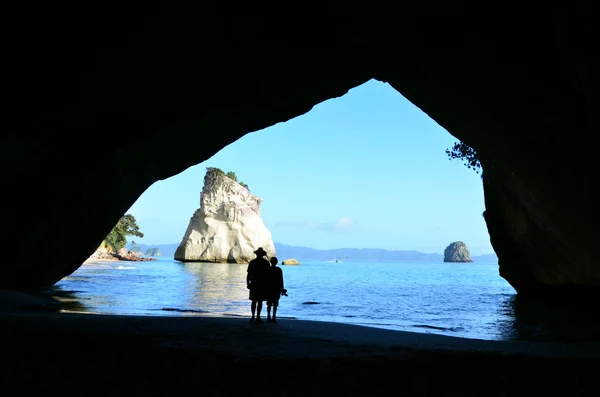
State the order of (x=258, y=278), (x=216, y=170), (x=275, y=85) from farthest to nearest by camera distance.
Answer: (x=216, y=170), (x=275, y=85), (x=258, y=278)

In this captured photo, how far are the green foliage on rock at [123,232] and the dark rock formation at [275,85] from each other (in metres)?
78.1

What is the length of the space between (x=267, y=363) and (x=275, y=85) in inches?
347

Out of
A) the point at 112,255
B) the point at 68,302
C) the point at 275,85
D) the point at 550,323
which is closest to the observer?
the point at 275,85

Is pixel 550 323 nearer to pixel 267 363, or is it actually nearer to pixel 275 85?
pixel 275 85

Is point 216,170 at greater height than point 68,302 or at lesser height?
greater

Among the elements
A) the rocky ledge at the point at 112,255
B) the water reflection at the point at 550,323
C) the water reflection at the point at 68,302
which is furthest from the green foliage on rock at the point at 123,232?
the water reflection at the point at 550,323

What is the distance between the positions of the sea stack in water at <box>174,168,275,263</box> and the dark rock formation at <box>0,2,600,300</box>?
70035mm

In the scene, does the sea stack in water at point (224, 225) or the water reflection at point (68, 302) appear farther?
the sea stack in water at point (224, 225)

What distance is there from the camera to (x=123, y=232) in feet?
→ 299

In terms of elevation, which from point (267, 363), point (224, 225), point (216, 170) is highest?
point (216, 170)

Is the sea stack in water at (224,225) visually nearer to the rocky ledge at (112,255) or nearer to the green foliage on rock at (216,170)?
the green foliage on rock at (216,170)

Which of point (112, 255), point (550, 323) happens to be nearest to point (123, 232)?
point (112, 255)

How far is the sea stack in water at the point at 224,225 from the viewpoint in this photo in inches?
3403

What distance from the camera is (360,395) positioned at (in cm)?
474
